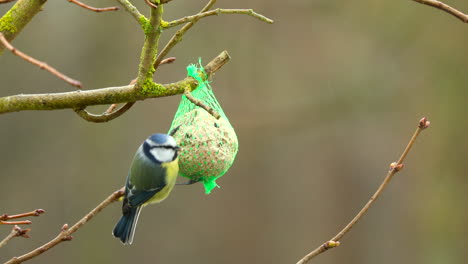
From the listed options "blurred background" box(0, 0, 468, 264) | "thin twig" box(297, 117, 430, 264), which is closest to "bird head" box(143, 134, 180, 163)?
"thin twig" box(297, 117, 430, 264)

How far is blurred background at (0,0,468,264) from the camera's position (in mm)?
6559

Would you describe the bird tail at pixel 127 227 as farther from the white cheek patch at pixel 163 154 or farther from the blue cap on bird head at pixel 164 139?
the blue cap on bird head at pixel 164 139

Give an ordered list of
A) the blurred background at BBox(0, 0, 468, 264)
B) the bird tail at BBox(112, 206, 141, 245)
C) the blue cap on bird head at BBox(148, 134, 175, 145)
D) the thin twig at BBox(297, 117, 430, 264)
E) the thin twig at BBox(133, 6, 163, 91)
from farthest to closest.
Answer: the blurred background at BBox(0, 0, 468, 264) < the bird tail at BBox(112, 206, 141, 245) < the blue cap on bird head at BBox(148, 134, 175, 145) < the thin twig at BBox(133, 6, 163, 91) < the thin twig at BBox(297, 117, 430, 264)

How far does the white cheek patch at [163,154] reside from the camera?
264 cm

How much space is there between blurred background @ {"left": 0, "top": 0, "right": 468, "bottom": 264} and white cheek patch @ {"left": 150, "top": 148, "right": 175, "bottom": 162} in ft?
12.1

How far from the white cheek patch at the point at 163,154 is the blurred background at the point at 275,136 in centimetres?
369

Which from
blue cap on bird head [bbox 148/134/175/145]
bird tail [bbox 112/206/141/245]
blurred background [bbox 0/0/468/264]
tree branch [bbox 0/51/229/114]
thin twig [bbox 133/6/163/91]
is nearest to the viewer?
thin twig [bbox 133/6/163/91]

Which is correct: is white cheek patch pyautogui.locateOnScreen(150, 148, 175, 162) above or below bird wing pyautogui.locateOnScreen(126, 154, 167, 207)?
above

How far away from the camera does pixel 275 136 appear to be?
6961 mm

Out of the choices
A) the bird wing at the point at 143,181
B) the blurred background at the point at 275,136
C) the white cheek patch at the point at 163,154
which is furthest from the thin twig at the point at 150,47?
the blurred background at the point at 275,136

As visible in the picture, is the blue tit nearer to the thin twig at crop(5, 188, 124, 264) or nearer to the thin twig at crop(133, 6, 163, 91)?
the thin twig at crop(133, 6, 163, 91)

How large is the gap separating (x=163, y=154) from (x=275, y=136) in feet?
14.2

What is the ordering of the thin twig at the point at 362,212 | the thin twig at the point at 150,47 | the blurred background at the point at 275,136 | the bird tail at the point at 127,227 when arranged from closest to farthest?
the thin twig at the point at 362,212, the thin twig at the point at 150,47, the bird tail at the point at 127,227, the blurred background at the point at 275,136

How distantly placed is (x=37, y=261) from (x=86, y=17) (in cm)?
234
